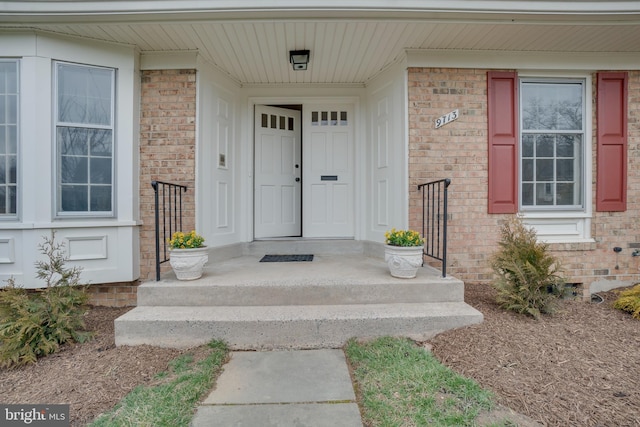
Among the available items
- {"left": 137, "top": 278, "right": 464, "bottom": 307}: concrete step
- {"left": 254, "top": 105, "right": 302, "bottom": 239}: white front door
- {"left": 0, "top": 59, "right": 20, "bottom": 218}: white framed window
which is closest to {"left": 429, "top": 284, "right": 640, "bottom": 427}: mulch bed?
{"left": 137, "top": 278, "right": 464, "bottom": 307}: concrete step

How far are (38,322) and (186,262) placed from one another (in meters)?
1.13

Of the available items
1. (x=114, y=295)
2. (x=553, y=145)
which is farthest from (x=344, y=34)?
(x=114, y=295)

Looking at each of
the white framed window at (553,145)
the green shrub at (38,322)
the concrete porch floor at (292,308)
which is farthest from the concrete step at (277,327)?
the white framed window at (553,145)

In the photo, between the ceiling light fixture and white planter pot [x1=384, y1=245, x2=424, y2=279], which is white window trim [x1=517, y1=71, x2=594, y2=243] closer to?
white planter pot [x1=384, y1=245, x2=424, y2=279]

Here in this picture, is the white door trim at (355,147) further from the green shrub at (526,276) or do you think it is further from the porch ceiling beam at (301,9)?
the green shrub at (526,276)

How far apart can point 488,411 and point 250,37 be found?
12.1 feet

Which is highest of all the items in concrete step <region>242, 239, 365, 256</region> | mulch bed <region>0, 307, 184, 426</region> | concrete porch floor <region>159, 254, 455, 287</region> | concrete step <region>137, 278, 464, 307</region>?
concrete step <region>242, 239, 365, 256</region>

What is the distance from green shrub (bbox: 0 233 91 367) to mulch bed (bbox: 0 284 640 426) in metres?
0.10

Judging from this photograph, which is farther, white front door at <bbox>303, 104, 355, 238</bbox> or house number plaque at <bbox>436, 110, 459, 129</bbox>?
white front door at <bbox>303, 104, 355, 238</bbox>

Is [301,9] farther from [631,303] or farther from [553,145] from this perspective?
[631,303]

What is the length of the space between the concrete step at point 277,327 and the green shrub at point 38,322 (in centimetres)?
48

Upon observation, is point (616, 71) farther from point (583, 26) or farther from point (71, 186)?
point (71, 186)

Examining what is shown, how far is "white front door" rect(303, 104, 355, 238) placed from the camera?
485 centimetres

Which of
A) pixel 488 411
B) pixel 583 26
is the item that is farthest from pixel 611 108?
pixel 488 411
